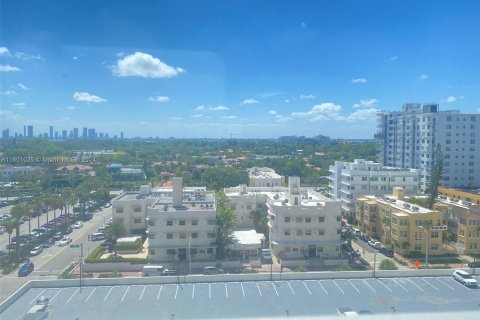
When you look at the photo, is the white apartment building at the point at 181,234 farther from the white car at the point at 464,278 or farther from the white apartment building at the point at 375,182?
the white apartment building at the point at 375,182

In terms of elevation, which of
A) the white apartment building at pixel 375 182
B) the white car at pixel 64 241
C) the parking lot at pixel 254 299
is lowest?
the white car at pixel 64 241

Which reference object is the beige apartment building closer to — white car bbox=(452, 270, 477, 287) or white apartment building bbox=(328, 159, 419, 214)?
white car bbox=(452, 270, 477, 287)

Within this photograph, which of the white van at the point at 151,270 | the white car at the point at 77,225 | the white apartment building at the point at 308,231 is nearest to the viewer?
the white van at the point at 151,270

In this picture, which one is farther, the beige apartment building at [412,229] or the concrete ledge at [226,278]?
the beige apartment building at [412,229]

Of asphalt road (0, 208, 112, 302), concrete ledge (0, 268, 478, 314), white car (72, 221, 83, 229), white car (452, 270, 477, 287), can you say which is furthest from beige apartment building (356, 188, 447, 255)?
white car (72, 221, 83, 229)

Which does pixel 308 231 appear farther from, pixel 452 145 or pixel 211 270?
pixel 452 145

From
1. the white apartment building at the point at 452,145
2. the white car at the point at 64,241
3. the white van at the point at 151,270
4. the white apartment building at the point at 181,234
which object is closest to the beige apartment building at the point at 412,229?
the white apartment building at the point at 181,234
